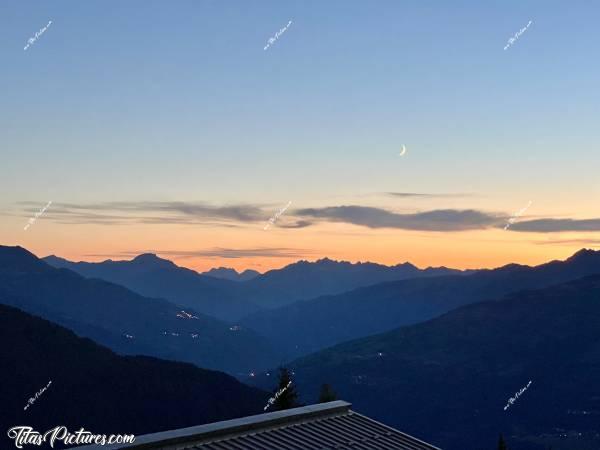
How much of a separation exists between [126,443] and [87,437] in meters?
21.2

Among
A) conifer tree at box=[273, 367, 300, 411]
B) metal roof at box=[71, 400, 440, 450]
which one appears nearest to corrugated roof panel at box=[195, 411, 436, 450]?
metal roof at box=[71, 400, 440, 450]

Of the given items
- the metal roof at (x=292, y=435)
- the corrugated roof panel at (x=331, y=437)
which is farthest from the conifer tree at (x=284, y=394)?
the metal roof at (x=292, y=435)

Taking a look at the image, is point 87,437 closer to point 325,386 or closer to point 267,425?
point 267,425

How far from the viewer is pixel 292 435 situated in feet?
82.3

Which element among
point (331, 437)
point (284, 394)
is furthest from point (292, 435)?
point (284, 394)

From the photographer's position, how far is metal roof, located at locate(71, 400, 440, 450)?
21938 millimetres

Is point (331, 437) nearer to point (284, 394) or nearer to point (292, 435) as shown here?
point (292, 435)

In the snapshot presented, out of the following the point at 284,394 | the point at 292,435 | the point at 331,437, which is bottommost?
the point at 284,394

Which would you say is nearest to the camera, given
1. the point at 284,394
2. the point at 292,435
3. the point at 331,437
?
the point at 292,435

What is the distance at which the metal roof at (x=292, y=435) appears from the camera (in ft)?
72.0

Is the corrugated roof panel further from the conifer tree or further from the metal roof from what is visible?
the conifer tree

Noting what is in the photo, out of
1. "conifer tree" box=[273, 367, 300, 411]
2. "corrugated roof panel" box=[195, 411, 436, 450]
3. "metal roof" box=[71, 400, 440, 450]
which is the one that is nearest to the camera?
"metal roof" box=[71, 400, 440, 450]

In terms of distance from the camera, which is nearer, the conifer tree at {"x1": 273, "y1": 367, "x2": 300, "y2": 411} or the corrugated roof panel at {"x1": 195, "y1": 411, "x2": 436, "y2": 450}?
the corrugated roof panel at {"x1": 195, "y1": 411, "x2": 436, "y2": 450}

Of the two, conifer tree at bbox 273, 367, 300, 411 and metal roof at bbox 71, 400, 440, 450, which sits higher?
metal roof at bbox 71, 400, 440, 450
